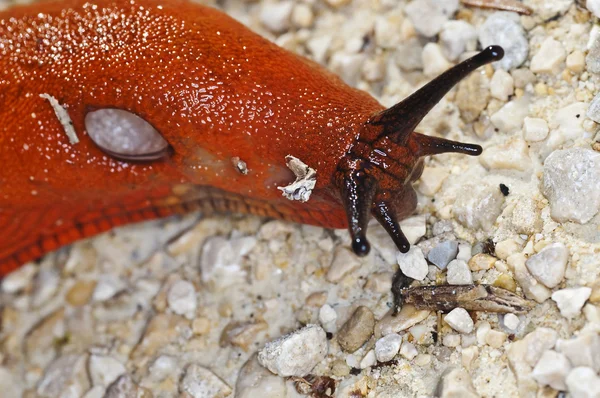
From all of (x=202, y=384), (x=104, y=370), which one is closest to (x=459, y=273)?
(x=202, y=384)

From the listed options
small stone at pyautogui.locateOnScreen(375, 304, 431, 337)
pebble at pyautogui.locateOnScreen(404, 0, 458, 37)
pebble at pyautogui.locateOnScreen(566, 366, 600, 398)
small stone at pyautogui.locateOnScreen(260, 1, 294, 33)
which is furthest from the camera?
small stone at pyautogui.locateOnScreen(260, 1, 294, 33)

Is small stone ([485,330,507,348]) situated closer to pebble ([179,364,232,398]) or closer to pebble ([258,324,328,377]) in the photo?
pebble ([258,324,328,377])

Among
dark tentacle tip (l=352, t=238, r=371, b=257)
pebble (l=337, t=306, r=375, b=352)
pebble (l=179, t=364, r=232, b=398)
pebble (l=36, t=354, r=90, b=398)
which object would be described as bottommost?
pebble (l=36, t=354, r=90, b=398)

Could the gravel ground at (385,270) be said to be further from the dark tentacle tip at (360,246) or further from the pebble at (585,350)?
the dark tentacle tip at (360,246)

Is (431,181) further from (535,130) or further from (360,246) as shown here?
(360,246)

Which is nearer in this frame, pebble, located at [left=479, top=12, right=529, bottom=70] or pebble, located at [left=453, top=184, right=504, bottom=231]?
pebble, located at [left=453, top=184, right=504, bottom=231]

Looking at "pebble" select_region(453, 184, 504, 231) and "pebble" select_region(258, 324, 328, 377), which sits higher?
"pebble" select_region(453, 184, 504, 231)

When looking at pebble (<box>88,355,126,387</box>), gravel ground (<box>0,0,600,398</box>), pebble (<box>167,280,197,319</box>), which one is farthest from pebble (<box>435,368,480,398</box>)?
pebble (<box>88,355,126,387</box>)
